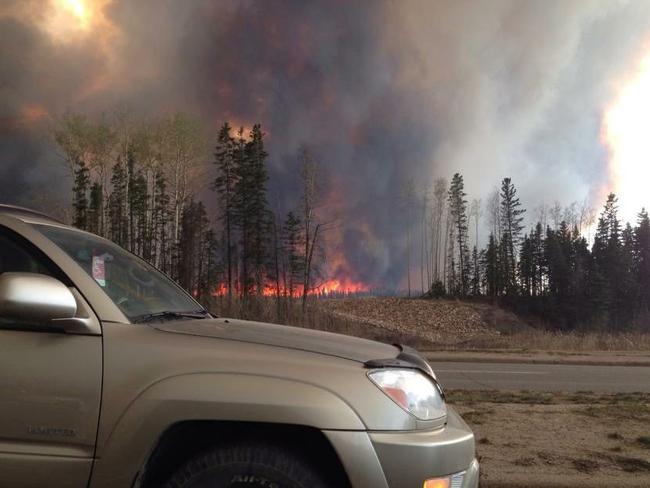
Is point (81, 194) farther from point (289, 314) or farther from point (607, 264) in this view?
point (607, 264)

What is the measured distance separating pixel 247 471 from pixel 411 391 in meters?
0.78

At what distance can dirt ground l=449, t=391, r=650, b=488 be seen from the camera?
14.3ft

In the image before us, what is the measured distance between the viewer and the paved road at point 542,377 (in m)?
11.5

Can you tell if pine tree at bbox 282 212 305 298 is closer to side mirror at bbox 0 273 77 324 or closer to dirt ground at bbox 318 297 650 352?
dirt ground at bbox 318 297 650 352

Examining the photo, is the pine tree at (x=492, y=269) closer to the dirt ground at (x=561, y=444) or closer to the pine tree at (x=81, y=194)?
the pine tree at (x=81, y=194)

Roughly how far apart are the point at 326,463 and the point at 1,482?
1.33 metres

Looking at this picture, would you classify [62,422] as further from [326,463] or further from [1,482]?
[326,463]

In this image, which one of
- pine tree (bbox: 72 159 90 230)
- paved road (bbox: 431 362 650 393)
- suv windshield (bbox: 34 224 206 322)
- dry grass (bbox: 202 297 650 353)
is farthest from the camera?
pine tree (bbox: 72 159 90 230)

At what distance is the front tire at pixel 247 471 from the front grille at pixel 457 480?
1.91ft

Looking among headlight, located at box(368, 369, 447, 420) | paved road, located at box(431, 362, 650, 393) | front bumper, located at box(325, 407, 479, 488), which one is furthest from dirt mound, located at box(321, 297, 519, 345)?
front bumper, located at box(325, 407, 479, 488)

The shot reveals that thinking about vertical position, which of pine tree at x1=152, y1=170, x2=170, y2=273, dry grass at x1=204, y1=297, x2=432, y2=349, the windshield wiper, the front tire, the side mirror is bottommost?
dry grass at x1=204, y1=297, x2=432, y2=349

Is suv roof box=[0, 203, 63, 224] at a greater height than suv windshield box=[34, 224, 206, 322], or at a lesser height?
greater

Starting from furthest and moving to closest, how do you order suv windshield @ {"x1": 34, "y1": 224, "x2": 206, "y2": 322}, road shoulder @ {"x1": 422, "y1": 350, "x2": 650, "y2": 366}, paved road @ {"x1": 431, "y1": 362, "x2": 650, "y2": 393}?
road shoulder @ {"x1": 422, "y1": 350, "x2": 650, "y2": 366} < paved road @ {"x1": 431, "y1": 362, "x2": 650, "y2": 393} < suv windshield @ {"x1": 34, "y1": 224, "x2": 206, "y2": 322}

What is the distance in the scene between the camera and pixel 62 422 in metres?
2.25
